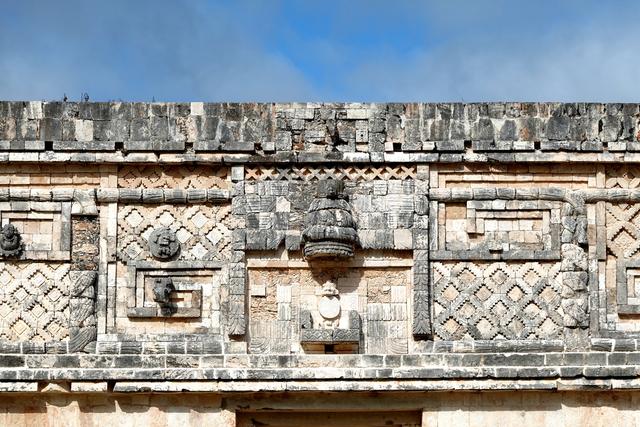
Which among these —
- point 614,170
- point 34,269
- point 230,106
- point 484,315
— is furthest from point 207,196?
point 614,170

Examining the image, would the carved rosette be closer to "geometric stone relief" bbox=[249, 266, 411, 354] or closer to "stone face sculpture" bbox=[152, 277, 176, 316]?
"stone face sculpture" bbox=[152, 277, 176, 316]

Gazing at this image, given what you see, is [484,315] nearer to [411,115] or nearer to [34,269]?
[411,115]

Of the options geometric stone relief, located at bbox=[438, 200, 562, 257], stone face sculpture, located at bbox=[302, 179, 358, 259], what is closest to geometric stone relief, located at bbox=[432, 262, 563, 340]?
geometric stone relief, located at bbox=[438, 200, 562, 257]

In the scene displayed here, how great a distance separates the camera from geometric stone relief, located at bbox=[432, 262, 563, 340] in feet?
46.1

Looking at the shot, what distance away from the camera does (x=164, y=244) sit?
1413cm

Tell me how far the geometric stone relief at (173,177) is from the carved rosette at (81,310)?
0.94m

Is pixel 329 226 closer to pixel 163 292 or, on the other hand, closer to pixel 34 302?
pixel 163 292

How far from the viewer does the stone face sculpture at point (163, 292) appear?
45.8ft

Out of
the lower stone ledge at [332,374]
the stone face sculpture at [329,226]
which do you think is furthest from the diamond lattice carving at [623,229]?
the stone face sculpture at [329,226]

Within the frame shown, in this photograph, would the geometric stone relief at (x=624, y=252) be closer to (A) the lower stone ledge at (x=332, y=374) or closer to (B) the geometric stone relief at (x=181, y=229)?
(A) the lower stone ledge at (x=332, y=374)

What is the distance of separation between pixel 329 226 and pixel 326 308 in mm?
752

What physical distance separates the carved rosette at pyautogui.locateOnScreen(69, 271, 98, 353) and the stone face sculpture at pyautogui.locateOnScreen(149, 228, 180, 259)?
603mm

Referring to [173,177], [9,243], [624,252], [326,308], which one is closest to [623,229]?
[624,252]

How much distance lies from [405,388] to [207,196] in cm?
252
